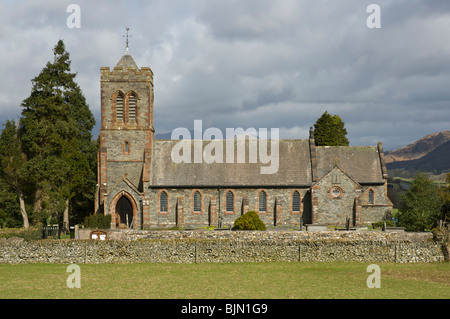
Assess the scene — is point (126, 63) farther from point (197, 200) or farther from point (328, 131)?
point (328, 131)

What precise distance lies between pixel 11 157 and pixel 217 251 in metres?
27.1

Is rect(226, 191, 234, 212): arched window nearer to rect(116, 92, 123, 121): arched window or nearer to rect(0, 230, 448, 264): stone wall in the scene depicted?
rect(116, 92, 123, 121): arched window

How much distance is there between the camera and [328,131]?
62.0 m

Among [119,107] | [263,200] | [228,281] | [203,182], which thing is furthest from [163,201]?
[228,281]

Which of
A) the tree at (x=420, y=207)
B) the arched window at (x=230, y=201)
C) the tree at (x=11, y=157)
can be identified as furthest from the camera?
the arched window at (x=230, y=201)

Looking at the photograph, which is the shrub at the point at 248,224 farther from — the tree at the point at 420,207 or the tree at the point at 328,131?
the tree at the point at 328,131

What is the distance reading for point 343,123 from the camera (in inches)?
2566

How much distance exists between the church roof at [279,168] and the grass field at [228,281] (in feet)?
68.9

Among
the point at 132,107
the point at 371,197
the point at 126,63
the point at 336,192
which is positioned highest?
the point at 126,63

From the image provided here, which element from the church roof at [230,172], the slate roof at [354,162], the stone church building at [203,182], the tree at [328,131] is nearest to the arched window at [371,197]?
the stone church building at [203,182]

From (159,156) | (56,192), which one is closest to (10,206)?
(56,192)

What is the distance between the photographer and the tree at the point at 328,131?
61781 mm

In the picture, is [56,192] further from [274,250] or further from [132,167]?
[274,250]

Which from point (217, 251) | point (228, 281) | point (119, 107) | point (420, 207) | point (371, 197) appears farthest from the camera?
point (119, 107)
